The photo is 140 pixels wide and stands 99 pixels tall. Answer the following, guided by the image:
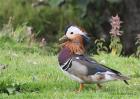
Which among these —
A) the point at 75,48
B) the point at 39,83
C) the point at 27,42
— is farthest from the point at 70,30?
the point at 27,42

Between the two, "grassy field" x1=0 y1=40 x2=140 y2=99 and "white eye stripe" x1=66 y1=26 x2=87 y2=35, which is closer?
"grassy field" x1=0 y1=40 x2=140 y2=99

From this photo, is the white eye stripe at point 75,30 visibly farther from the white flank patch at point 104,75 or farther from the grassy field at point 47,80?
the grassy field at point 47,80

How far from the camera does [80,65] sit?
28.0ft

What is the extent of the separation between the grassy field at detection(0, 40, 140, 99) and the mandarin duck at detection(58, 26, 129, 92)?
0.21 meters

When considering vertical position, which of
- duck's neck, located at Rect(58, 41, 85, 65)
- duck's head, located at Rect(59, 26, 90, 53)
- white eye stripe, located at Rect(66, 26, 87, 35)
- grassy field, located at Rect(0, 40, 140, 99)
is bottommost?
grassy field, located at Rect(0, 40, 140, 99)

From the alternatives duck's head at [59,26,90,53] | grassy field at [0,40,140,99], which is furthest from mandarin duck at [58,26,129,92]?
grassy field at [0,40,140,99]

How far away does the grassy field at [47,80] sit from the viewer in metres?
8.41

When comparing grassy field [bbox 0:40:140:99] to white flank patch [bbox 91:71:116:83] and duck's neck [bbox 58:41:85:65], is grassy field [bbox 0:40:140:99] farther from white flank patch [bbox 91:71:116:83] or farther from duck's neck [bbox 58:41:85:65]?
duck's neck [bbox 58:41:85:65]

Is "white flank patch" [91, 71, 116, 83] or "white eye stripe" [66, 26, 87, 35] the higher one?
"white eye stripe" [66, 26, 87, 35]

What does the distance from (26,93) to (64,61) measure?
68cm

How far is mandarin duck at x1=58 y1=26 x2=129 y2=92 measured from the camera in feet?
27.6

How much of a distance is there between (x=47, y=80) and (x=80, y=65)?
1.00 meters

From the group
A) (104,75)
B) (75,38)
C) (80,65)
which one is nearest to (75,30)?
(75,38)

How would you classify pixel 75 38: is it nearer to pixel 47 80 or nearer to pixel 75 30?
pixel 75 30
